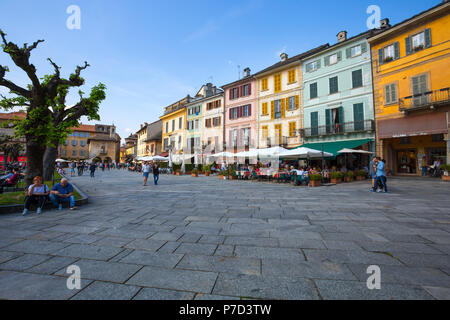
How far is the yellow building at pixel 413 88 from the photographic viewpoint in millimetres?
14156

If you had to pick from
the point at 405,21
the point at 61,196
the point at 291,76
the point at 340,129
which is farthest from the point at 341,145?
the point at 61,196

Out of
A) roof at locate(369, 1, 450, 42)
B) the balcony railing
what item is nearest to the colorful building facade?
the balcony railing

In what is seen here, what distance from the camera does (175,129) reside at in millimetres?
38062

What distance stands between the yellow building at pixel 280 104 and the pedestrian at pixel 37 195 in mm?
20293

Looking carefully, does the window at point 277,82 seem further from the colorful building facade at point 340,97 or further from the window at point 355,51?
the window at point 355,51

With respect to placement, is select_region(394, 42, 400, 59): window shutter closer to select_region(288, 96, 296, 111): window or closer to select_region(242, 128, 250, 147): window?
select_region(288, 96, 296, 111): window

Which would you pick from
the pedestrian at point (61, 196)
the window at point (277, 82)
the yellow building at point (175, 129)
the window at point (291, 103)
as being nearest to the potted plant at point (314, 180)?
the pedestrian at point (61, 196)

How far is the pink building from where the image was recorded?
25859 mm

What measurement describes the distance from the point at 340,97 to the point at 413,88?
4997mm

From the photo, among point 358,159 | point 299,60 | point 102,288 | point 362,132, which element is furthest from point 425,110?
point 102,288

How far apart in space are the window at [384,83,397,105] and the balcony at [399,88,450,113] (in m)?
0.62

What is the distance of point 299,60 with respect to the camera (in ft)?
71.9

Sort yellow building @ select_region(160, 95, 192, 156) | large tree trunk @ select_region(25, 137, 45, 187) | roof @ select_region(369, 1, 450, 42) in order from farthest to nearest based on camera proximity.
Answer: yellow building @ select_region(160, 95, 192, 156)
roof @ select_region(369, 1, 450, 42)
large tree trunk @ select_region(25, 137, 45, 187)
